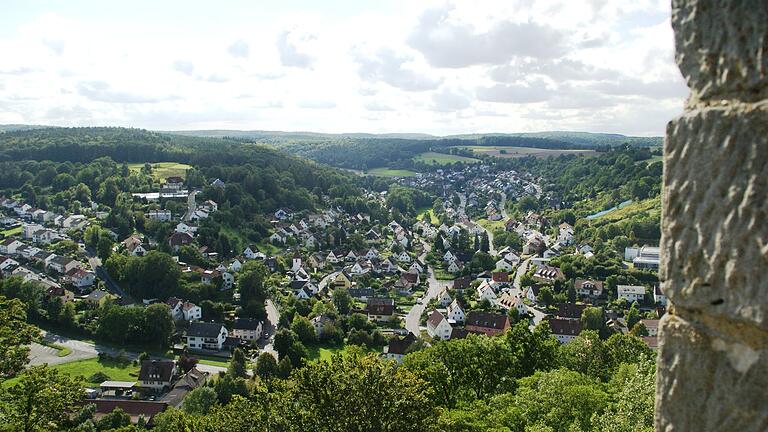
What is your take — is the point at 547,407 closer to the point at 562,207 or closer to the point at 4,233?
the point at 4,233

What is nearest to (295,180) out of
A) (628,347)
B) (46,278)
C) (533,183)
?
(46,278)

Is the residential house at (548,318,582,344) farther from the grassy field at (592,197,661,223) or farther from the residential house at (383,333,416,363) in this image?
the grassy field at (592,197,661,223)

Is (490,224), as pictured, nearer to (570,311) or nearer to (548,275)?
(548,275)

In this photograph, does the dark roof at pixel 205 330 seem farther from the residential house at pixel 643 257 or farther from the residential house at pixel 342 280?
the residential house at pixel 643 257

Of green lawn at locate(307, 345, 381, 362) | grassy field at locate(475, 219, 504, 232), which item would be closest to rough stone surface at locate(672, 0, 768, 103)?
green lawn at locate(307, 345, 381, 362)

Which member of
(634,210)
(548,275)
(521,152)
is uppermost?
(521,152)

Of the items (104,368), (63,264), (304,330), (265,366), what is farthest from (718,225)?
(63,264)

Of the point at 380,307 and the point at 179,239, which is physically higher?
the point at 179,239
